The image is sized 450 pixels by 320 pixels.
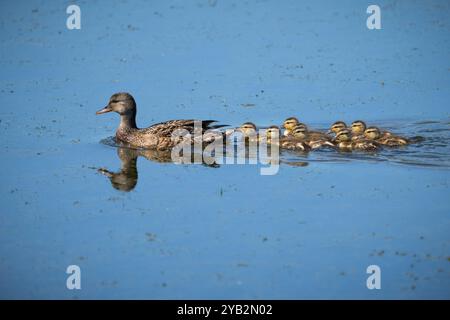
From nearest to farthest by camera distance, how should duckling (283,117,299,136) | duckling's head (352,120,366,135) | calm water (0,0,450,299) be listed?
calm water (0,0,450,299), duckling's head (352,120,366,135), duckling (283,117,299,136)

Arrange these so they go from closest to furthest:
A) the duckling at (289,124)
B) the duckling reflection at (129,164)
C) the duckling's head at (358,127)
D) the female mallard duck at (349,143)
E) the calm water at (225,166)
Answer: the calm water at (225,166) < the duckling reflection at (129,164) < the female mallard duck at (349,143) < the duckling's head at (358,127) < the duckling at (289,124)

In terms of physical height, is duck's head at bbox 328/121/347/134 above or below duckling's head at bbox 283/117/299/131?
below

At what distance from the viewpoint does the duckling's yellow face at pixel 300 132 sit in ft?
29.7

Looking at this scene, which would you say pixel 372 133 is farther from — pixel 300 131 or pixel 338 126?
pixel 300 131

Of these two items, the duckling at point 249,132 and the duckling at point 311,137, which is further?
the duckling at point 249,132

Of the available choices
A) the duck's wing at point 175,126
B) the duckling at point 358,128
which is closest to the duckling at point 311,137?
the duckling at point 358,128

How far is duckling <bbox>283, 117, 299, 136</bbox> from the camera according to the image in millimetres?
9328

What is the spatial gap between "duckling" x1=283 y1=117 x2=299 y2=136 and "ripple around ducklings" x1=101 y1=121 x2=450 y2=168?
402 mm

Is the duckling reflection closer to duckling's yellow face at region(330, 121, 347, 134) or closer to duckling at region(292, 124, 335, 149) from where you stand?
duckling at region(292, 124, 335, 149)

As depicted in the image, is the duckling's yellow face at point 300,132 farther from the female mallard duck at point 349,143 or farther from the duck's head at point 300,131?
the female mallard duck at point 349,143

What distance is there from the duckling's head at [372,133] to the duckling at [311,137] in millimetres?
404

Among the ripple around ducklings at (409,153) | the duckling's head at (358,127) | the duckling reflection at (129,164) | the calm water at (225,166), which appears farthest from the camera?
the duckling's head at (358,127)

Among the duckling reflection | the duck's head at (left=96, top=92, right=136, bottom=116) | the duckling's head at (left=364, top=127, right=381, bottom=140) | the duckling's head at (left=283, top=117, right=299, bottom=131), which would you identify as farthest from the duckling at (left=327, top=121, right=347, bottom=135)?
the duck's head at (left=96, top=92, right=136, bottom=116)

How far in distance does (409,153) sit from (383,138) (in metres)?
0.34
